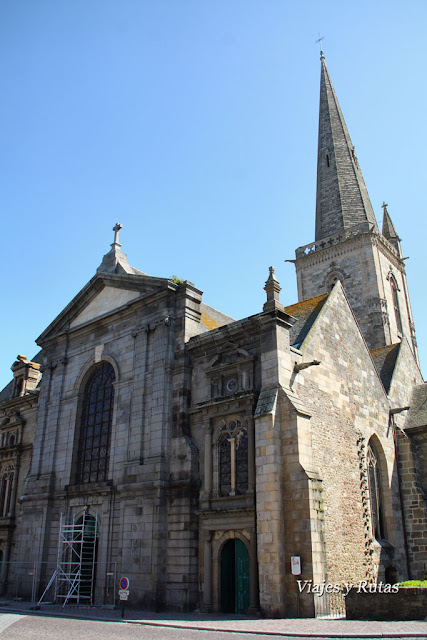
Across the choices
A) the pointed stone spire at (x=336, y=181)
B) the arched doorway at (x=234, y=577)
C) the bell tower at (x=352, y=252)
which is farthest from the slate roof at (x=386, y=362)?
the pointed stone spire at (x=336, y=181)

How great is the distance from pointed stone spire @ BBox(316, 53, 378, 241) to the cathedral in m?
15.4

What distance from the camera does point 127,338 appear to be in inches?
816

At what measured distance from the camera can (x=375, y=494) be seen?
18.2 m

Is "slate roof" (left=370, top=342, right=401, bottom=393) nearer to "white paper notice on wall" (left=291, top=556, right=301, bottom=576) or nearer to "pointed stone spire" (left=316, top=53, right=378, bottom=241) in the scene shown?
"white paper notice on wall" (left=291, top=556, right=301, bottom=576)

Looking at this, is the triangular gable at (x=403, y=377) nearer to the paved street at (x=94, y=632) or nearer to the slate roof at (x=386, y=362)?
the slate roof at (x=386, y=362)

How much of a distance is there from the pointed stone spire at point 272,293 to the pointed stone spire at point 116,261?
774 centimetres

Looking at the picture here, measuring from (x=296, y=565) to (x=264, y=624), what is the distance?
5.35 feet

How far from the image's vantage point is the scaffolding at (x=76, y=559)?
18375 mm

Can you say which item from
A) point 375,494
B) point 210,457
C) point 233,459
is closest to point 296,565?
point 233,459

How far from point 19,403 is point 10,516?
17.5 feet

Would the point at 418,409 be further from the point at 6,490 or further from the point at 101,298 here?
the point at 6,490

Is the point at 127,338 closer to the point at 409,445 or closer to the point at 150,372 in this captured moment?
the point at 150,372

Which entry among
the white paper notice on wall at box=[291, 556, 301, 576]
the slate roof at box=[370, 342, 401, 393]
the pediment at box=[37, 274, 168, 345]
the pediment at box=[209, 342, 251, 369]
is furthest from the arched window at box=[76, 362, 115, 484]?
the slate roof at box=[370, 342, 401, 393]

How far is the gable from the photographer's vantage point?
21.5 m
